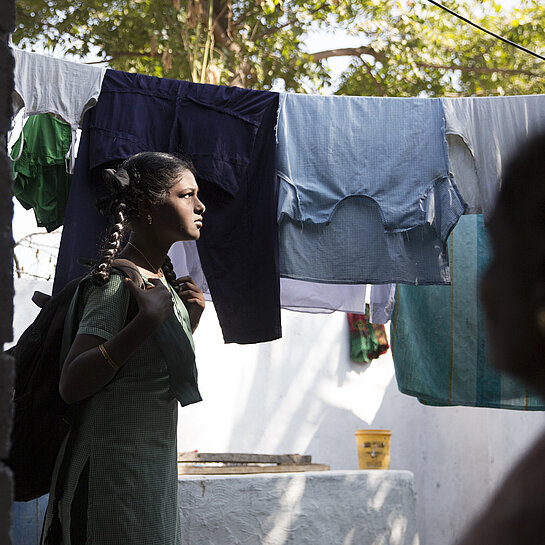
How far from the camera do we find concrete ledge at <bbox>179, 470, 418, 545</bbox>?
4832 millimetres

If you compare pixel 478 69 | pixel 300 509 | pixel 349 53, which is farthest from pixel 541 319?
pixel 478 69

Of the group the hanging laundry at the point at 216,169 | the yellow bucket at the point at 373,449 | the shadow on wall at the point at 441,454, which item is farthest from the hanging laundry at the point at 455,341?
the shadow on wall at the point at 441,454

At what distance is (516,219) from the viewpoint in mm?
709

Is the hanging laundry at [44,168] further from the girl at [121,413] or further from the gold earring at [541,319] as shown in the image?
the gold earring at [541,319]

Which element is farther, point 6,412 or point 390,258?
point 390,258

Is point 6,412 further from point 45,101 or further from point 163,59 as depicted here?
point 163,59

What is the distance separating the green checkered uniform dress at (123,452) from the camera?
6.30 feet

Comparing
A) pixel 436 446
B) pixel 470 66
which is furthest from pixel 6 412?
pixel 470 66

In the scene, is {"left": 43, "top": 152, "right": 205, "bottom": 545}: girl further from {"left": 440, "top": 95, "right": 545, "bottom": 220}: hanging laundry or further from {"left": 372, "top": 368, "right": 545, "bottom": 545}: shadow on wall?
{"left": 372, "top": 368, "right": 545, "bottom": 545}: shadow on wall

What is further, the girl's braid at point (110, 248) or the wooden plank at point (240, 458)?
the wooden plank at point (240, 458)

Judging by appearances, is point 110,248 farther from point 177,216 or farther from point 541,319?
point 541,319

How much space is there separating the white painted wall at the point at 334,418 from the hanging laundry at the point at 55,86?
414 cm

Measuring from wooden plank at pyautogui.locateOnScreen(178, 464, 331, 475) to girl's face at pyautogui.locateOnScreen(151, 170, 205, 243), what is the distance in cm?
316

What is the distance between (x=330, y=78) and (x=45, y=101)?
6.85 metres
